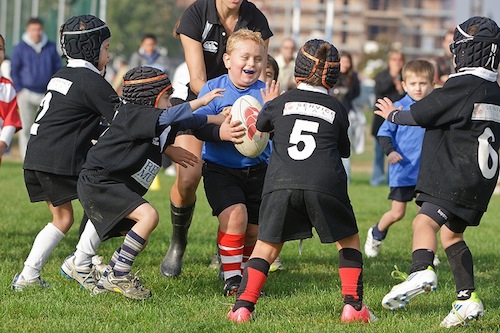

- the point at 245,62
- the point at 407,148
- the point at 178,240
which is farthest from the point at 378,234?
the point at 245,62

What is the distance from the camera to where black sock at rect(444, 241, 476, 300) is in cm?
568

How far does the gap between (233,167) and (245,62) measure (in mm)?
749

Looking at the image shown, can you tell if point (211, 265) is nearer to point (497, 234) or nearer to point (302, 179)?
point (302, 179)

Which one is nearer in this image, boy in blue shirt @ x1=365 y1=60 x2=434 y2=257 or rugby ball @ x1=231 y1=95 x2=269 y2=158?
rugby ball @ x1=231 y1=95 x2=269 y2=158

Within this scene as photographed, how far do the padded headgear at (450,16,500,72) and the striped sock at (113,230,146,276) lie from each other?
2.29 m

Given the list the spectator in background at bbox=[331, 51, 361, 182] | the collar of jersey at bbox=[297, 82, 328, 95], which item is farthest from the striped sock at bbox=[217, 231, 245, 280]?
the spectator in background at bbox=[331, 51, 361, 182]

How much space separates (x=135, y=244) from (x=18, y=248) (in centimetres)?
253

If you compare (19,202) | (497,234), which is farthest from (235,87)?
(19,202)

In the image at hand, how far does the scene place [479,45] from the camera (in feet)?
18.7

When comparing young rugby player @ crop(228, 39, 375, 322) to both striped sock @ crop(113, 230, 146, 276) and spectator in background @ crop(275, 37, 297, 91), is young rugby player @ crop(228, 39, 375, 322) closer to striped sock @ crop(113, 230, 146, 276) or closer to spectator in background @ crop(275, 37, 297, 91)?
striped sock @ crop(113, 230, 146, 276)

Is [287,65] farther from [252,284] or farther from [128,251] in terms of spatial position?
[252,284]

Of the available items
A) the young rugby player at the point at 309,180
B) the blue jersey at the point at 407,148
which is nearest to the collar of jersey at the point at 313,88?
the young rugby player at the point at 309,180

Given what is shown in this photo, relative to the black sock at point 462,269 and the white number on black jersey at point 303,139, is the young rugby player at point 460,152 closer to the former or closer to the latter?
the black sock at point 462,269

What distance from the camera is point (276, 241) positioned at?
18.2 feet
